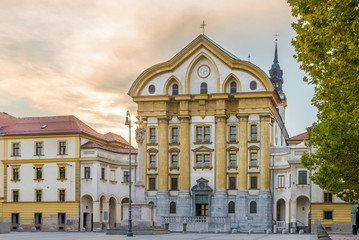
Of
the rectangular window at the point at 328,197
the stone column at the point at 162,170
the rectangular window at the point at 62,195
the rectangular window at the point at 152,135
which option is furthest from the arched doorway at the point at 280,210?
the rectangular window at the point at 62,195

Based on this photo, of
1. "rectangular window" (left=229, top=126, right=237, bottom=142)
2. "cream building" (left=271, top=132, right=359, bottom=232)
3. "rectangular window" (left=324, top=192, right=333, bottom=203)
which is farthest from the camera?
"rectangular window" (left=229, top=126, right=237, bottom=142)

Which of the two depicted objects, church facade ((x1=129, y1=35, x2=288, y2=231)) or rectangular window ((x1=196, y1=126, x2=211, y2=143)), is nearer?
church facade ((x1=129, y1=35, x2=288, y2=231))

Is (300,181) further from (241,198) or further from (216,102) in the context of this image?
(216,102)

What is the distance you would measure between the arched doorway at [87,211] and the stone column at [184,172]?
1079 cm

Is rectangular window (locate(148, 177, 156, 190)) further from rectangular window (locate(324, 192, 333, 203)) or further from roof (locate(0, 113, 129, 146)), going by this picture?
rectangular window (locate(324, 192, 333, 203))

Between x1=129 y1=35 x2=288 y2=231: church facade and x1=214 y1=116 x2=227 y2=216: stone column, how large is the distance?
0.40 ft

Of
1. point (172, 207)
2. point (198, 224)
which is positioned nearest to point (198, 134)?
point (172, 207)

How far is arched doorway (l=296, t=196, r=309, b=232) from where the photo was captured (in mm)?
69562

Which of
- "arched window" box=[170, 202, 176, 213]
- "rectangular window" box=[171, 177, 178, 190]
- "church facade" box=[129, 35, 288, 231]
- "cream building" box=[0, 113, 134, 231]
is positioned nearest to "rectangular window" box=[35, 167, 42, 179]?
"cream building" box=[0, 113, 134, 231]

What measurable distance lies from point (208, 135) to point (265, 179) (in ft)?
29.7

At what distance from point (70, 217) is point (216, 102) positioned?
22443mm

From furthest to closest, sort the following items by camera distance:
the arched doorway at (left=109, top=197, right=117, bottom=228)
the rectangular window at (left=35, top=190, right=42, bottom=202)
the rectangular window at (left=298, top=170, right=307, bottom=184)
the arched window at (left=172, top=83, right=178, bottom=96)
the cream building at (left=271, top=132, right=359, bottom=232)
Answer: the arched doorway at (left=109, top=197, right=117, bottom=228) → the arched window at (left=172, top=83, right=178, bottom=96) → the rectangular window at (left=35, top=190, right=42, bottom=202) → the rectangular window at (left=298, top=170, right=307, bottom=184) → the cream building at (left=271, top=132, right=359, bottom=232)

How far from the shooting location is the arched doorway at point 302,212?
69.6 m

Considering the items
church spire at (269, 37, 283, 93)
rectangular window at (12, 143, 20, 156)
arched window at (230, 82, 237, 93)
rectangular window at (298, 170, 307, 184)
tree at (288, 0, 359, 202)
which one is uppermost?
church spire at (269, 37, 283, 93)
